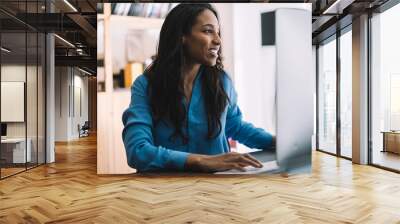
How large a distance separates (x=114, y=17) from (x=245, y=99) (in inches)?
Result: 104

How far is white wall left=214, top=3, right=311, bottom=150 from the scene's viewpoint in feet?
22.8

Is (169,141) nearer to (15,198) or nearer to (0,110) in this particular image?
(15,198)

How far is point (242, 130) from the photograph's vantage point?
696 cm

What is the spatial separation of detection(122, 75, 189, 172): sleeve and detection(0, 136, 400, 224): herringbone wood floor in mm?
240

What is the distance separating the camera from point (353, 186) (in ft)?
19.3

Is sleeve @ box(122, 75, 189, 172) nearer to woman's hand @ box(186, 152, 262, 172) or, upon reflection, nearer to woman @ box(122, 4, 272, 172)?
woman @ box(122, 4, 272, 172)

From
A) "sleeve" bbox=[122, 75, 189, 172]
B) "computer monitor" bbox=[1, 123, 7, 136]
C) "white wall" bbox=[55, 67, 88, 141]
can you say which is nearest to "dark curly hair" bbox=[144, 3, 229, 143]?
"sleeve" bbox=[122, 75, 189, 172]

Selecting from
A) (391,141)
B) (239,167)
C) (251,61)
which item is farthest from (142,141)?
(391,141)

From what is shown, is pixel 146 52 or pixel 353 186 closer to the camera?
pixel 353 186

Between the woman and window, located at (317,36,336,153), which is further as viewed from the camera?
Answer: window, located at (317,36,336,153)

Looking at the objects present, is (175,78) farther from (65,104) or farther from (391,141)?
(65,104)

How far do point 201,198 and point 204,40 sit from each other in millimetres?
2812

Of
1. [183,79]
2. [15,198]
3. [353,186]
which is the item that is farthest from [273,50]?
[15,198]

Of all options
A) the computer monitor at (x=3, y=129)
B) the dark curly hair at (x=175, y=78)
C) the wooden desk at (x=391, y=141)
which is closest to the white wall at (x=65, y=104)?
the computer monitor at (x=3, y=129)
